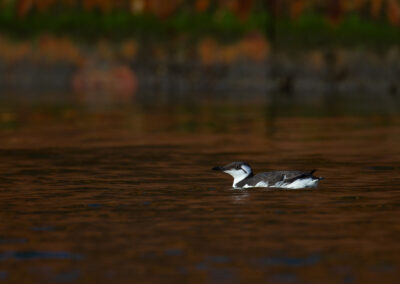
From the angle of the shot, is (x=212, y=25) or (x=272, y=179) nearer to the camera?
(x=272, y=179)

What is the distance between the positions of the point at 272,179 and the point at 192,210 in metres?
2.44

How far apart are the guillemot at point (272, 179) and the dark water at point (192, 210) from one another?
14 cm

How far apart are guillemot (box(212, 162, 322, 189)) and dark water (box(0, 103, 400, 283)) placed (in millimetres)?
136

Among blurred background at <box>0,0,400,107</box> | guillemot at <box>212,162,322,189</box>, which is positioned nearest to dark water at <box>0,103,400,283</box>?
guillemot at <box>212,162,322,189</box>

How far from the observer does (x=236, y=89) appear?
50.5 meters

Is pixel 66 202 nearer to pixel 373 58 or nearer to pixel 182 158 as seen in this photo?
pixel 182 158

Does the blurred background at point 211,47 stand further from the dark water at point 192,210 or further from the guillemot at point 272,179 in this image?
the guillemot at point 272,179

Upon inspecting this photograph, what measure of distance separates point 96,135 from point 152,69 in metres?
21.3

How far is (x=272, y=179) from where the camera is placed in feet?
57.5

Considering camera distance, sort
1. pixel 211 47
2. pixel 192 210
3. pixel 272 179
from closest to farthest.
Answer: pixel 192 210 < pixel 272 179 < pixel 211 47

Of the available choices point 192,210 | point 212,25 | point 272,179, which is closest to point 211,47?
point 212,25

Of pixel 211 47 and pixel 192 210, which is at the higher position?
pixel 211 47

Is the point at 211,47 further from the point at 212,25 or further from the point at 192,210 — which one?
the point at 192,210

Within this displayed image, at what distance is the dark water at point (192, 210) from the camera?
38.1 ft
